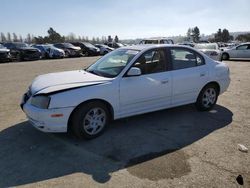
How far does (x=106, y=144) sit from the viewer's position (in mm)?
4844

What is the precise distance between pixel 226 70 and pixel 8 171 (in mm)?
5422

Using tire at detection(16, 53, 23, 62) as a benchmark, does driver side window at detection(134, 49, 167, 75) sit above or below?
above

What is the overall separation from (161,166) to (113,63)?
262 centimetres

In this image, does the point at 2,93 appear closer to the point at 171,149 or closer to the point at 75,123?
the point at 75,123

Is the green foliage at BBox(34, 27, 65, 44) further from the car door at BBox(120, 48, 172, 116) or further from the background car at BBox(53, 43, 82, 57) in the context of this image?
the car door at BBox(120, 48, 172, 116)

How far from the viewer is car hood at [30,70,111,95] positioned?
480cm

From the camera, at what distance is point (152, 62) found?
A: 5750 millimetres

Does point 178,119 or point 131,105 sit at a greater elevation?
point 131,105

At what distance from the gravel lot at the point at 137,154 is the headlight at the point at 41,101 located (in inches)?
27.2

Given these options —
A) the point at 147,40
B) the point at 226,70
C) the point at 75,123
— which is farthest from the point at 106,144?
the point at 147,40

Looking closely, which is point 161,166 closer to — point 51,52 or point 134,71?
point 134,71

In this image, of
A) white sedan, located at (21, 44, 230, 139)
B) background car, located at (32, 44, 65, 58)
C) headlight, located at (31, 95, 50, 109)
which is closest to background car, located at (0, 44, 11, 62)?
background car, located at (32, 44, 65, 58)

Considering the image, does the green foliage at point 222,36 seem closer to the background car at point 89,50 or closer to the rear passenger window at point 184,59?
the background car at point 89,50

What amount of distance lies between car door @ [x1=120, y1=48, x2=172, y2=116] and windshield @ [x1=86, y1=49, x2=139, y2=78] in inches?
8.5
